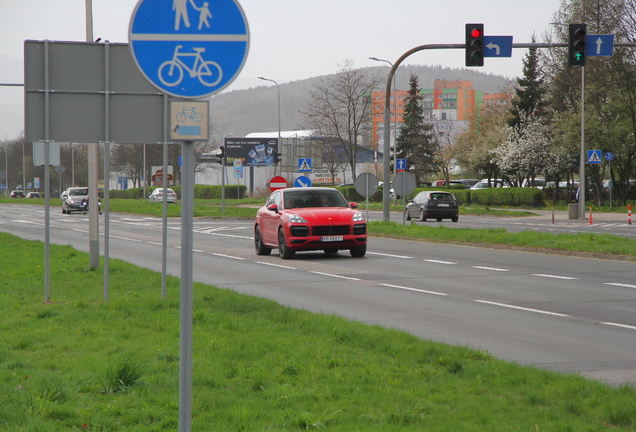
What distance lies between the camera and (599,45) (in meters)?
19.5

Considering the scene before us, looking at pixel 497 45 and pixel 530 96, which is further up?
pixel 530 96

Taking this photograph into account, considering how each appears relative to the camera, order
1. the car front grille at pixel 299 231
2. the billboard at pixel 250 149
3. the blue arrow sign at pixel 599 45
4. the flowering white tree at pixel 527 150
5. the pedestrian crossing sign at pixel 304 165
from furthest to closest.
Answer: the billboard at pixel 250 149, the flowering white tree at pixel 527 150, the pedestrian crossing sign at pixel 304 165, the blue arrow sign at pixel 599 45, the car front grille at pixel 299 231

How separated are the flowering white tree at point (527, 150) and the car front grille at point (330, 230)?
153 feet

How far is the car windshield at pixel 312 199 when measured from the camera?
19109mm

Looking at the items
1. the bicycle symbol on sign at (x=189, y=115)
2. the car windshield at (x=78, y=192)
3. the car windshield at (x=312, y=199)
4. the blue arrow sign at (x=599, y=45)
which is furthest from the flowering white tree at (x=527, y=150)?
the bicycle symbol on sign at (x=189, y=115)

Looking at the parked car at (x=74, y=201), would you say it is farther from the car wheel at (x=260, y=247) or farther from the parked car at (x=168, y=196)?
the car wheel at (x=260, y=247)

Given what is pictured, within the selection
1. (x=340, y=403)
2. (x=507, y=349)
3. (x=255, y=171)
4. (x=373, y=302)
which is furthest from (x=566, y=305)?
(x=255, y=171)

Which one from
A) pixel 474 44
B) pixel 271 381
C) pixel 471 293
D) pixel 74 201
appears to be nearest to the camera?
pixel 271 381

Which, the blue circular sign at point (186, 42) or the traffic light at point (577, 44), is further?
the traffic light at point (577, 44)

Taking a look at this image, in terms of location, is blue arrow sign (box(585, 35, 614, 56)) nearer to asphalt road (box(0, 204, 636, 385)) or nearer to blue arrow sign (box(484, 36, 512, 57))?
blue arrow sign (box(484, 36, 512, 57))

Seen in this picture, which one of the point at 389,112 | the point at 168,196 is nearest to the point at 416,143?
the point at 168,196

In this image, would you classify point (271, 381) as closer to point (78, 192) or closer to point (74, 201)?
point (74, 201)

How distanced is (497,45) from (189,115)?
17461 millimetres

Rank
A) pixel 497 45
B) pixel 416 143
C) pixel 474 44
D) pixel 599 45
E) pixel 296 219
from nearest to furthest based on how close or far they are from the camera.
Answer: pixel 296 219
pixel 474 44
pixel 599 45
pixel 497 45
pixel 416 143
